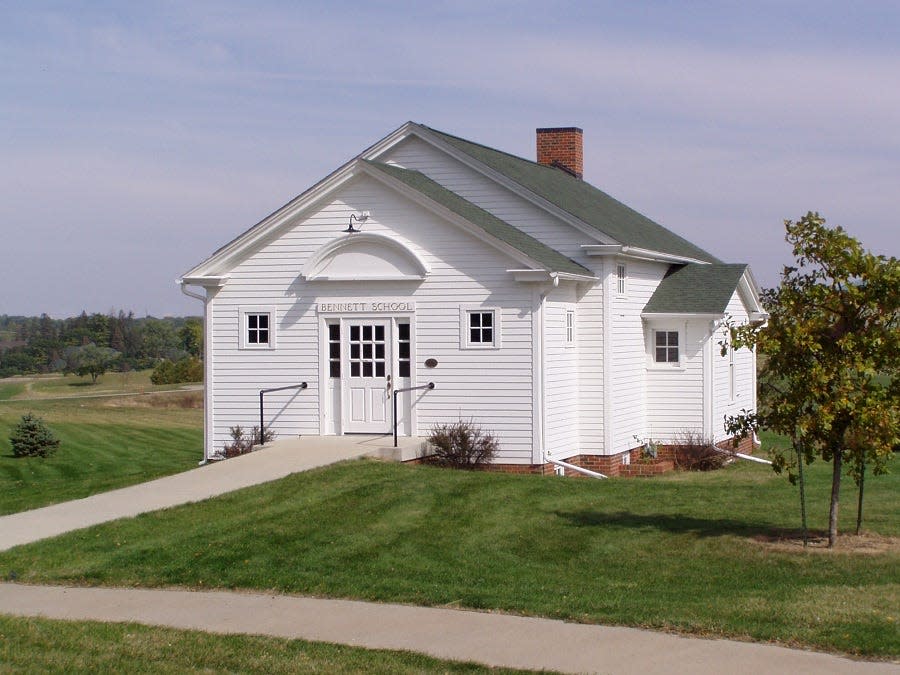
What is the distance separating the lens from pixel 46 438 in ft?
94.7

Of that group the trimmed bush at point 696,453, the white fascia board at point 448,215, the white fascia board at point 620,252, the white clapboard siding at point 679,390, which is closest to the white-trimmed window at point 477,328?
the white fascia board at point 448,215

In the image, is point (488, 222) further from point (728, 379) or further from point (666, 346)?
point (728, 379)

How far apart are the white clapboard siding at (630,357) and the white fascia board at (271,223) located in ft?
17.1

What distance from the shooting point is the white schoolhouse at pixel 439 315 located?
63.1 ft

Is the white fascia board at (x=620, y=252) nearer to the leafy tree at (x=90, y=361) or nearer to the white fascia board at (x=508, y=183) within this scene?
the white fascia board at (x=508, y=183)

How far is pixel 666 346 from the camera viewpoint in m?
22.9

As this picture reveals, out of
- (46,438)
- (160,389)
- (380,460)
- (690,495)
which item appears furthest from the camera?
(160,389)

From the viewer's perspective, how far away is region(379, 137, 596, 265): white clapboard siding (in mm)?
21031

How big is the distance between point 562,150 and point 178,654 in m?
22.4

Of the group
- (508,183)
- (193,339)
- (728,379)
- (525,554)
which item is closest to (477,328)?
(508,183)

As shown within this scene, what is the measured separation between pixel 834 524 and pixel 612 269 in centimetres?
932

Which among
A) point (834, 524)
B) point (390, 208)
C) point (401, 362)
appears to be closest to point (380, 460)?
point (401, 362)

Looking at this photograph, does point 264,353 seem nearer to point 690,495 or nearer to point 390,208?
point 390,208

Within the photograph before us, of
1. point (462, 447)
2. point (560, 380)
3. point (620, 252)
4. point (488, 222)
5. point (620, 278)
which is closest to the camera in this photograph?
point (462, 447)
